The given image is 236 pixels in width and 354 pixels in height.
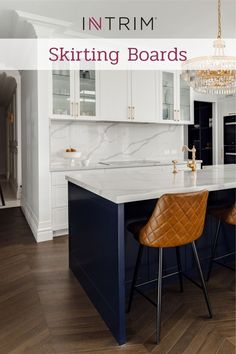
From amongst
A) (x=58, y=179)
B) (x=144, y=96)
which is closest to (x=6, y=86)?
(x=144, y=96)

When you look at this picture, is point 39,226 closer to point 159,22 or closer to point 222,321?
point 222,321

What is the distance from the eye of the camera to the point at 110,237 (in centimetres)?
190

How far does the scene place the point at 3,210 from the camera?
556 cm

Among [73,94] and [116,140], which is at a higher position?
[73,94]

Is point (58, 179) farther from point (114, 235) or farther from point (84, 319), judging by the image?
point (114, 235)

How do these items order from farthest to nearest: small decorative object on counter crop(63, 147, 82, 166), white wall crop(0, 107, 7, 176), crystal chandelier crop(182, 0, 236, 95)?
white wall crop(0, 107, 7, 176) → small decorative object on counter crop(63, 147, 82, 166) → crystal chandelier crop(182, 0, 236, 95)

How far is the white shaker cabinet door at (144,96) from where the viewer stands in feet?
15.2

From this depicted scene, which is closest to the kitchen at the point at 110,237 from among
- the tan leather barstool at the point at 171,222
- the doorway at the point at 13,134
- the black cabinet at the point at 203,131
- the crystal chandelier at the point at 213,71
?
the tan leather barstool at the point at 171,222

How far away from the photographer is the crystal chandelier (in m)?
3.28

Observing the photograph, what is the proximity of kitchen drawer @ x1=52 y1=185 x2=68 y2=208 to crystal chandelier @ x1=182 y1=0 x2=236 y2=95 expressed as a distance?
203 centimetres

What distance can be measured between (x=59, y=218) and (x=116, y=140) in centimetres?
164

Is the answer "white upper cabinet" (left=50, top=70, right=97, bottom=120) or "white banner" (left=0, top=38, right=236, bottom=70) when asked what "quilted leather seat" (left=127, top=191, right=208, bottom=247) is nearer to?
"white upper cabinet" (left=50, top=70, right=97, bottom=120)

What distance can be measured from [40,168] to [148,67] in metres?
2.33

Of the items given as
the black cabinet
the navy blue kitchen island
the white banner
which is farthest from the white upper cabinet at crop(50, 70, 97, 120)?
the black cabinet
